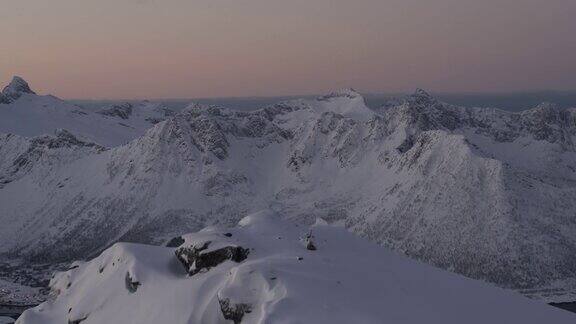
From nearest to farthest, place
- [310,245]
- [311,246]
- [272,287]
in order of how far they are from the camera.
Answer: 1. [272,287]
2. [311,246]
3. [310,245]

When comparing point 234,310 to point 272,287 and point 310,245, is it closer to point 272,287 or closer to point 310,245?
point 272,287

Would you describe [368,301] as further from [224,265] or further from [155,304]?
[155,304]

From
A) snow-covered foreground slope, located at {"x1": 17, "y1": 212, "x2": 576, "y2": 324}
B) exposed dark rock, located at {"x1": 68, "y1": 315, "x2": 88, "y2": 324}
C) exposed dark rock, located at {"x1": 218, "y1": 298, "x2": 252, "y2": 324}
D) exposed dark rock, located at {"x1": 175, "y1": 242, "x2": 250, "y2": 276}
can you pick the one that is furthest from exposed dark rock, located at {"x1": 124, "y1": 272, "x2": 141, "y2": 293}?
exposed dark rock, located at {"x1": 218, "y1": 298, "x2": 252, "y2": 324}

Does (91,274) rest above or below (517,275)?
above

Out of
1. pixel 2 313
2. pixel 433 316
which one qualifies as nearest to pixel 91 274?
pixel 433 316

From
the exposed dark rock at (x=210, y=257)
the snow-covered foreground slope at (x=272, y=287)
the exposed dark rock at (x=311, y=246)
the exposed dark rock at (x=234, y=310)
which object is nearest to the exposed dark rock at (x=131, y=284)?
the snow-covered foreground slope at (x=272, y=287)

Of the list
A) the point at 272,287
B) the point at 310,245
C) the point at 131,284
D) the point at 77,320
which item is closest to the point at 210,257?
the point at 131,284

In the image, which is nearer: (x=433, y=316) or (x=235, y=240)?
(x=433, y=316)
